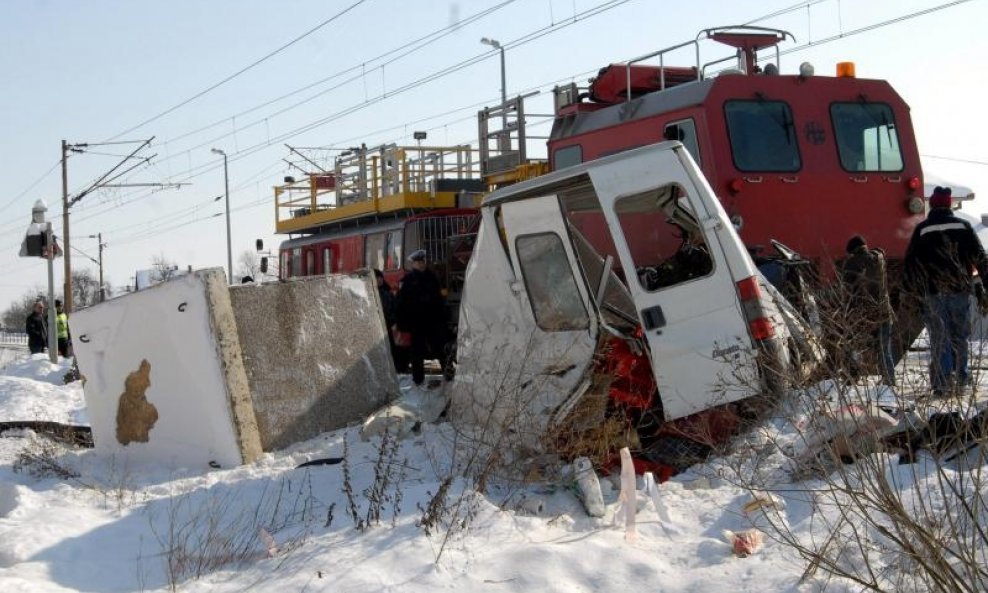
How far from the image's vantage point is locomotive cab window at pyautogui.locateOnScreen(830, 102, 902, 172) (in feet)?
38.1

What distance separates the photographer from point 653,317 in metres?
7.87

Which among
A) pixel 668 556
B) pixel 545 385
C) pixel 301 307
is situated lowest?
pixel 668 556

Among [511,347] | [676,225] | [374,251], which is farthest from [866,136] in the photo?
[374,251]

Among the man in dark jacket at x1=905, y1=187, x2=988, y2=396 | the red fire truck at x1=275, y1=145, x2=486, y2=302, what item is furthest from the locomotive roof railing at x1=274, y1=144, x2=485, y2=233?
the man in dark jacket at x1=905, y1=187, x2=988, y2=396

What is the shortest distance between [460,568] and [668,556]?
1169 millimetres

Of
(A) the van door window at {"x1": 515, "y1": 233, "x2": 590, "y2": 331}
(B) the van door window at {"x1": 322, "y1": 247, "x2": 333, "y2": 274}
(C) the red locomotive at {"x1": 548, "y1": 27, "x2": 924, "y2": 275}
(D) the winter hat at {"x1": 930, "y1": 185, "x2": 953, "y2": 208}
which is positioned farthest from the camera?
(B) the van door window at {"x1": 322, "y1": 247, "x2": 333, "y2": 274}

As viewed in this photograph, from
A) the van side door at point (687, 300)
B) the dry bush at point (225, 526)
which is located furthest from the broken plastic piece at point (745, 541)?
the dry bush at point (225, 526)

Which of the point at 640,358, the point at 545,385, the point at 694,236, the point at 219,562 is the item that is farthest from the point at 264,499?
the point at 694,236

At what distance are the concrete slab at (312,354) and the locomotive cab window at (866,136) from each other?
4.97m

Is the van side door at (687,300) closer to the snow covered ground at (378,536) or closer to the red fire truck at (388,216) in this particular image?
the snow covered ground at (378,536)

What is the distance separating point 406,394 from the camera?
35.7 feet

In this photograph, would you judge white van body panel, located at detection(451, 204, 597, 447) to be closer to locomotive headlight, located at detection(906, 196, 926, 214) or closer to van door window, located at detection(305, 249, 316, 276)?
locomotive headlight, located at detection(906, 196, 926, 214)

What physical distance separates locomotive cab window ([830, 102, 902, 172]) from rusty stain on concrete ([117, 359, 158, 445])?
7049 mm

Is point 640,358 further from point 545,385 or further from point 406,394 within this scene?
point 406,394
